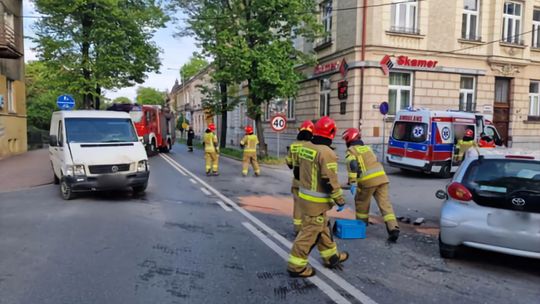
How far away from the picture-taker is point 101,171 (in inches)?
364

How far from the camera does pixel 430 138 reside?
14.3 metres

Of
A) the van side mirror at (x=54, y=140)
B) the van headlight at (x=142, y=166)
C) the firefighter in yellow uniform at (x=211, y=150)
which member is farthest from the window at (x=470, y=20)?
the van side mirror at (x=54, y=140)

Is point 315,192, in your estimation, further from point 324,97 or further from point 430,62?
point 324,97

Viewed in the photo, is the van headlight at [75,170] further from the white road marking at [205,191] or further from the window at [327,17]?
the window at [327,17]

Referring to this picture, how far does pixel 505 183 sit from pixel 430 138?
377 inches

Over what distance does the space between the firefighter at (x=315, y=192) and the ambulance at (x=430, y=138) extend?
10564 millimetres

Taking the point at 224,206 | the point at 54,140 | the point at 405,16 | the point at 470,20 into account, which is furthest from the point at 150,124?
the point at 470,20

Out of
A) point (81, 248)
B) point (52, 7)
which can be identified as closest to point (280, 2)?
point (52, 7)

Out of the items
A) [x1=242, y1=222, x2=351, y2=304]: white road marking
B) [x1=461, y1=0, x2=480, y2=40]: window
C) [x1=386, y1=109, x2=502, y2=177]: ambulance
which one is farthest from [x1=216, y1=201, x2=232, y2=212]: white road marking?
[x1=461, y1=0, x2=480, y2=40]: window

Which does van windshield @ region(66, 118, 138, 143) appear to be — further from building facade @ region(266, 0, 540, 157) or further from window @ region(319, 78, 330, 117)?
window @ region(319, 78, 330, 117)

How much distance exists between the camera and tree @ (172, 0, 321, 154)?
1867 centimetres

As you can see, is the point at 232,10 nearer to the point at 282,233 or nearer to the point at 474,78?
the point at 474,78

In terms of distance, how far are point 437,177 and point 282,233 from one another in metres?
10.1

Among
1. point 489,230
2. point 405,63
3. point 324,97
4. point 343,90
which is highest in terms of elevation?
point 405,63
